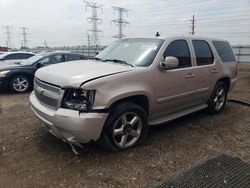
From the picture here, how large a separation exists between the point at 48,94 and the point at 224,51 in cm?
442

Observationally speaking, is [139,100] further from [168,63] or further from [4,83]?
[4,83]

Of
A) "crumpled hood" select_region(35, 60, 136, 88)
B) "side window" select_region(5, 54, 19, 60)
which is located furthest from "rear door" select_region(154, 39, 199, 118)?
"side window" select_region(5, 54, 19, 60)

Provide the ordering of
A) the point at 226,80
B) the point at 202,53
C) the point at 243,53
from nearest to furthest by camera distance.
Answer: the point at 202,53 < the point at 226,80 < the point at 243,53

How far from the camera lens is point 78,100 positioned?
3.36m

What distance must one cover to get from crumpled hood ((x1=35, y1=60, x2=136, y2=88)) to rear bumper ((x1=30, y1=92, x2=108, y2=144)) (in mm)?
383

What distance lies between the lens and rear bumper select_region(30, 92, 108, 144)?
3.25 meters

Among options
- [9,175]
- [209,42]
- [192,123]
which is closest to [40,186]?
[9,175]

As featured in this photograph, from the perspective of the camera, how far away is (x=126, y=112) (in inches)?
148

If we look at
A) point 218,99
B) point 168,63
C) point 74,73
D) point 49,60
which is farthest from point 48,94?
point 49,60

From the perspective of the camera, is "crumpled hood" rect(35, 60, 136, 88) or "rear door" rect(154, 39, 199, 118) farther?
"rear door" rect(154, 39, 199, 118)

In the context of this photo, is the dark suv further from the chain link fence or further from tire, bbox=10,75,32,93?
the chain link fence

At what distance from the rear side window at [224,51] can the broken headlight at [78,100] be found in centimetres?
376

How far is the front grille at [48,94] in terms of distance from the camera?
3.44 metres

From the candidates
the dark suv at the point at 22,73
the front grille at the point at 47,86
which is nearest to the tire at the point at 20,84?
the dark suv at the point at 22,73
